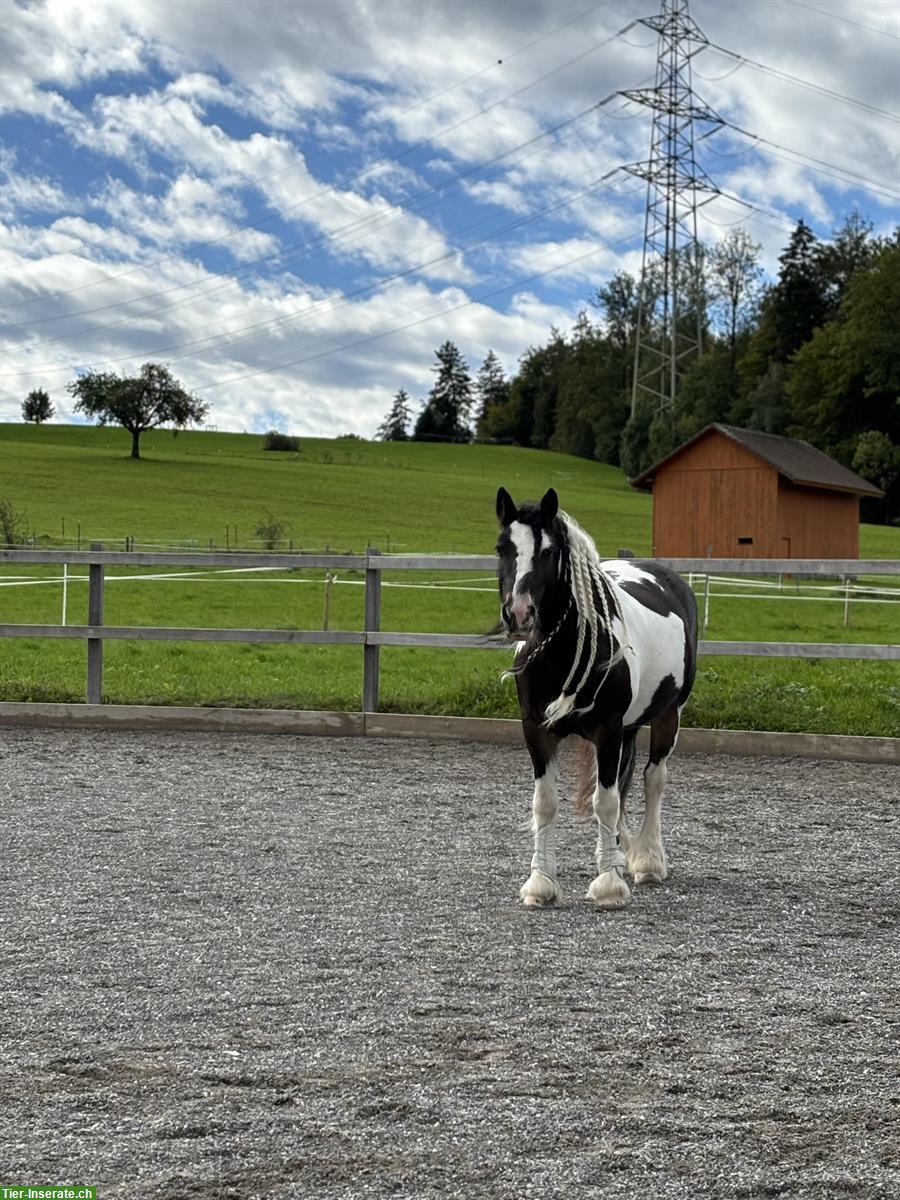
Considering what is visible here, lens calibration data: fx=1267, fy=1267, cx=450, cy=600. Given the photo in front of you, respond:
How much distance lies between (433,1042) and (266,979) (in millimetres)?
804

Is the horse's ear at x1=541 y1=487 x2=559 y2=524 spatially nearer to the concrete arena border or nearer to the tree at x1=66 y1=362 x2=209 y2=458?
the concrete arena border

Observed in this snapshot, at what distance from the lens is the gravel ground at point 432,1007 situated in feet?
9.55

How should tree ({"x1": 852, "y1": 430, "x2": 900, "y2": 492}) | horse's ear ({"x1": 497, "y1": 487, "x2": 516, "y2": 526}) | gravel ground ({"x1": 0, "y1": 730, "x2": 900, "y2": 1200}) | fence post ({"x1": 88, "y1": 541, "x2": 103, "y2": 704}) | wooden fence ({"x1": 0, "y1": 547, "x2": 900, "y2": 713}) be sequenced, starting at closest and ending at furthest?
1. gravel ground ({"x1": 0, "y1": 730, "x2": 900, "y2": 1200})
2. horse's ear ({"x1": 497, "y1": 487, "x2": 516, "y2": 526})
3. wooden fence ({"x1": 0, "y1": 547, "x2": 900, "y2": 713})
4. fence post ({"x1": 88, "y1": 541, "x2": 103, "y2": 704})
5. tree ({"x1": 852, "y1": 430, "x2": 900, "y2": 492})

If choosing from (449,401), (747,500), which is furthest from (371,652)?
(449,401)

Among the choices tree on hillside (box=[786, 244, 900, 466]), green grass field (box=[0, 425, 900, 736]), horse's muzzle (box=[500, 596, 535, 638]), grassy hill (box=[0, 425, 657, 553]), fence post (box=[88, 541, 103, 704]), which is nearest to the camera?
horse's muzzle (box=[500, 596, 535, 638])

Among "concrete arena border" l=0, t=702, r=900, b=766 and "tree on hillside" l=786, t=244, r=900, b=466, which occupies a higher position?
"tree on hillside" l=786, t=244, r=900, b=466

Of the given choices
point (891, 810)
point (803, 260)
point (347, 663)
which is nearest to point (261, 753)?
point (891, 810)

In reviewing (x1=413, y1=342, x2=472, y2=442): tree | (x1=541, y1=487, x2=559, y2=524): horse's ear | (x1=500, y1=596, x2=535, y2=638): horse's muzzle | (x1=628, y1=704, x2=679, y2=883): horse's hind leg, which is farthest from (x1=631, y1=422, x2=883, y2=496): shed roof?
(x1=413, y1=342, x2=472, y2=442): tree

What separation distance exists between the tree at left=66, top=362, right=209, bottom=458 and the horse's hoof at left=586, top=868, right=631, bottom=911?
67.1 m

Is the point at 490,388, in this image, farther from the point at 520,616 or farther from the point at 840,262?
the point at 520,616

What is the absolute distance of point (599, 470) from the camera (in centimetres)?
8662

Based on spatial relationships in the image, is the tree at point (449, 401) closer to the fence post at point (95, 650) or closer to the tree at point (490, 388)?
the tree at point (490, 388)

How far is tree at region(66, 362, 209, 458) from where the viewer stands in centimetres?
6938

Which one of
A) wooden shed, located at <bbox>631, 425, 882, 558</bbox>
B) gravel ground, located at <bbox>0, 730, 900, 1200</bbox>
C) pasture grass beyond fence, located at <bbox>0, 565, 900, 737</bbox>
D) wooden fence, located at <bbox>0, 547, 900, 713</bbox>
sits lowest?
gravel ground, located at <bbox>0, 730, 900, 1200</bbox>
